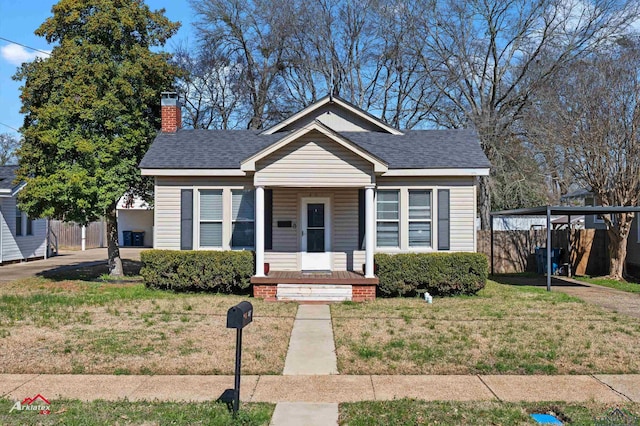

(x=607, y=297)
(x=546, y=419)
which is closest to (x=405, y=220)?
(x=607, y=297)

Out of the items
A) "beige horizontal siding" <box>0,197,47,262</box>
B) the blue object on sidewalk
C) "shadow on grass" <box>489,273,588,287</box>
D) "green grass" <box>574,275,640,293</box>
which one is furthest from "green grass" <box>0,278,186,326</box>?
"green grass" <box>574,275,640,293</box>

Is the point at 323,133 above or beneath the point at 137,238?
above

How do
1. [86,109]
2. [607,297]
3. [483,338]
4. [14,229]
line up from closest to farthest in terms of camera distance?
[483,338], [607,297], [86,109], [14,229]

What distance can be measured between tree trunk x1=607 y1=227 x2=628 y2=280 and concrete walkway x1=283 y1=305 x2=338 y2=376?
40.2 ft

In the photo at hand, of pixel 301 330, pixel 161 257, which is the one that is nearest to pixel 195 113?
pixel 161 257

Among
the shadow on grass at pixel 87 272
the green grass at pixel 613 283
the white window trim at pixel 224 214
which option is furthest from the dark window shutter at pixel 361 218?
the green grass at pixel 613 283

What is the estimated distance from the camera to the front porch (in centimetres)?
1302

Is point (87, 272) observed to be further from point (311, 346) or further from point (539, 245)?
point (539, 245)

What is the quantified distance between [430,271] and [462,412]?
801 centimetres

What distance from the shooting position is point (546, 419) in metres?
5.49

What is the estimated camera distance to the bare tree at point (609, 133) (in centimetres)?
1766

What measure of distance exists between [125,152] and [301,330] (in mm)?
9815

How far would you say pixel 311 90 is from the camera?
33094 millimetres

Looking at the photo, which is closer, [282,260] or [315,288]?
[315,288]
